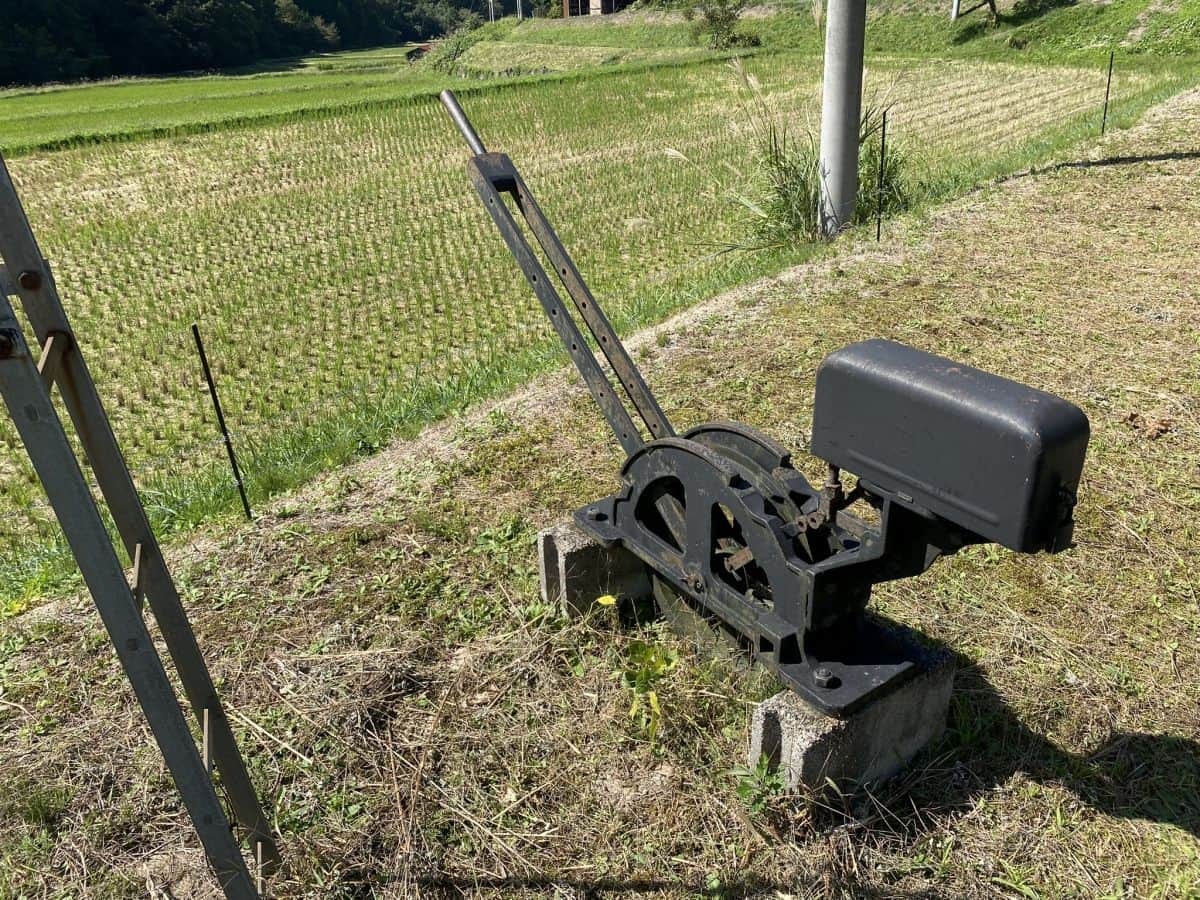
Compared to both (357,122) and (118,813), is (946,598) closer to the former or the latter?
A: (118,813)

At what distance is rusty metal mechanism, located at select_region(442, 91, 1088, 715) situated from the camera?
1854mm

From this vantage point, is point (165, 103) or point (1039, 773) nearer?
point (1039, 773)

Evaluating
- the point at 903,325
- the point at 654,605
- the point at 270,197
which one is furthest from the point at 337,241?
the point at 654,605

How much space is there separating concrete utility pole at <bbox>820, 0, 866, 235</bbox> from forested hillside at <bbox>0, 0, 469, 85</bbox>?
51955mm

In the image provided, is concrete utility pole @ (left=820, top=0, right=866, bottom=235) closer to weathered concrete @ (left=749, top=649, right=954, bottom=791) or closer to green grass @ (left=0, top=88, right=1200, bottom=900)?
green grass @ (left=0, top=88, right=1200, bottom=900)

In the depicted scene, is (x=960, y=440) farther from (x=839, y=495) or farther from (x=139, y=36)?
(x=139, y=36)

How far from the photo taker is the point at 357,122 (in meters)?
23.2

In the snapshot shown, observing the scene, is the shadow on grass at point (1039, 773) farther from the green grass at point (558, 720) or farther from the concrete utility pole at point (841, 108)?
the concrete utility pole at point (841, 108)

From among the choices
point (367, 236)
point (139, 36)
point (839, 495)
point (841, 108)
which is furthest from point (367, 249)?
point (139, 36)

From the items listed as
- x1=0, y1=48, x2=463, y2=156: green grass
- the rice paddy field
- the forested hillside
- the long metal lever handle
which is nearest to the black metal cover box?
the long metal lever handle

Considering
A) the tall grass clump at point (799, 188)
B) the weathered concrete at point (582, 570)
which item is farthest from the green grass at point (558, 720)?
the tall grass clump at point (799, 188)

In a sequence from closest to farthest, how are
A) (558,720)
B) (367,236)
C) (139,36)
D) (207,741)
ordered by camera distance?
1. (207,741)
2. (558,720)
3. (367,236)
4. (139,36)

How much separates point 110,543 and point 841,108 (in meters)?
7.76

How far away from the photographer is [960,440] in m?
1.89
